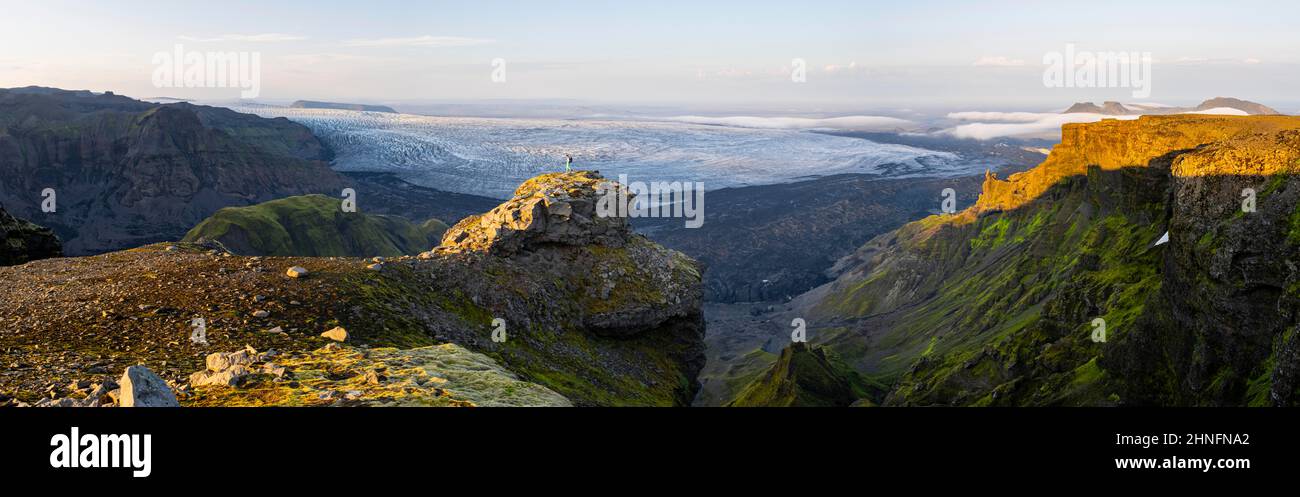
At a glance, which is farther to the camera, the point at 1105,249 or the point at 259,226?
the point at 259,226

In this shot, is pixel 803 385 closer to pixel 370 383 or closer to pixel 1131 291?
pixel 1131 291

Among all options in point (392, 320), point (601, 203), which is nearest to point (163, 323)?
point (392, 320)

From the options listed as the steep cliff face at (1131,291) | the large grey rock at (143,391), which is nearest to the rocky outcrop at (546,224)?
the large grey rock at (143,391)

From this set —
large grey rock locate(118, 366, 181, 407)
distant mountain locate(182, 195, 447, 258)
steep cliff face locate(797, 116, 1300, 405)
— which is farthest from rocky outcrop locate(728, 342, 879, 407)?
distant mountain locate(182, 195, 447, 258)

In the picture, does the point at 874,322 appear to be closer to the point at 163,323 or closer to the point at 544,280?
the point at 544,280

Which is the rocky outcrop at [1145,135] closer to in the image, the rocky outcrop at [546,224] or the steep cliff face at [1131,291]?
the steep cliff face at [1131,291]

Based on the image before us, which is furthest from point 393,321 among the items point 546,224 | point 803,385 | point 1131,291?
point 803,385
